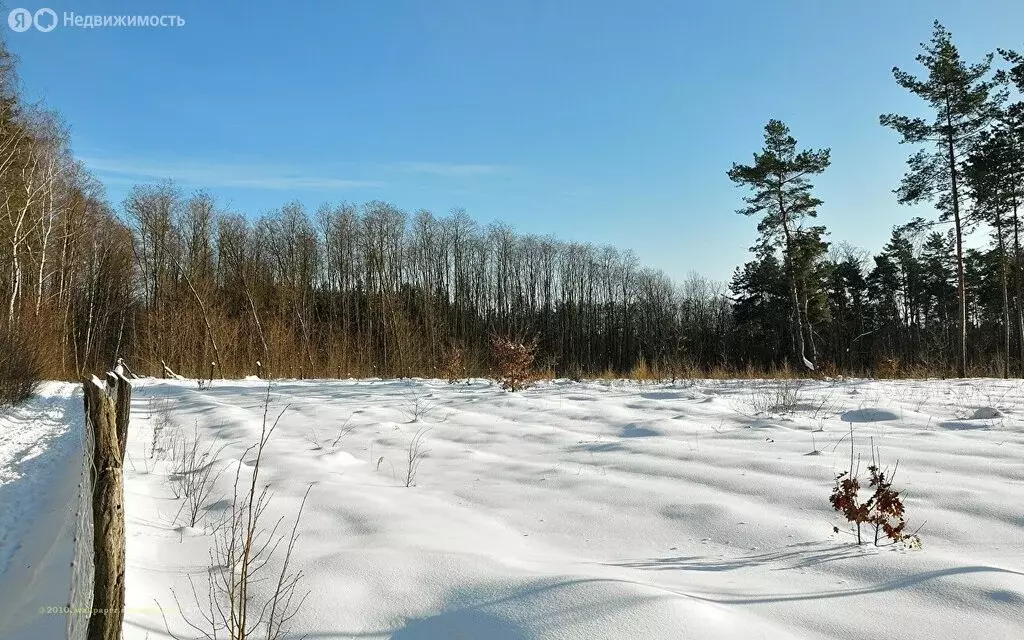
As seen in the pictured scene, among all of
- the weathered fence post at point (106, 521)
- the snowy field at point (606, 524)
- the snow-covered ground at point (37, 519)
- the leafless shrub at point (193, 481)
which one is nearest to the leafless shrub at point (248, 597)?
the snowy field at point (606, 524)

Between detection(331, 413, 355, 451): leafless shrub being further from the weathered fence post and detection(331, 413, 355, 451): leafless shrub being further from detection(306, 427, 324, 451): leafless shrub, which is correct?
the weathered fence post

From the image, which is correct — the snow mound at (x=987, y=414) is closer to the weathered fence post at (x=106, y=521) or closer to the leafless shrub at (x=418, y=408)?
the leafless shrub at (x=418, y=408)

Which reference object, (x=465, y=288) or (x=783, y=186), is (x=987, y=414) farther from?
(x=465, y=288)

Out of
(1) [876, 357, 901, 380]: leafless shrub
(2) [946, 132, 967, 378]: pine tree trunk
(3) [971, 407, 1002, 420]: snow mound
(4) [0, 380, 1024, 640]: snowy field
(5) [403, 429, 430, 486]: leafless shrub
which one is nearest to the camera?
(4) [0, 380, 1024, 640]: snowy field

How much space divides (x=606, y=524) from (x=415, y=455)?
85.5 inches

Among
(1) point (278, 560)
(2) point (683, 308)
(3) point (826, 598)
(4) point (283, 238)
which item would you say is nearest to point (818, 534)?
(3) point (826, 598)

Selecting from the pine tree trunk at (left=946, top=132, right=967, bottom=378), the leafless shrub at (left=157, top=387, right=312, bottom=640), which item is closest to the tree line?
the pine tree trunk at (left=946, top=132, right=967, bottom=378)

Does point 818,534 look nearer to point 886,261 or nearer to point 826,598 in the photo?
point 826,598

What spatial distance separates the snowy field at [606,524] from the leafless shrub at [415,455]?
7 cm

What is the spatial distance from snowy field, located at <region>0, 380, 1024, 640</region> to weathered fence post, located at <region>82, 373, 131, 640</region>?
33 centimetres

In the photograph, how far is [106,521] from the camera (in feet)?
6.21

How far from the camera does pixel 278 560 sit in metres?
2.67

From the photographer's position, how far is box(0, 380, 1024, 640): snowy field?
1.94 m

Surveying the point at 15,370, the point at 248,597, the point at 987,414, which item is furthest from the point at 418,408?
the point at 15,370
